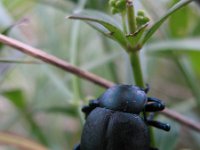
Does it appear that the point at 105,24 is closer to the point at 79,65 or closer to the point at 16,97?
the point at 16,97

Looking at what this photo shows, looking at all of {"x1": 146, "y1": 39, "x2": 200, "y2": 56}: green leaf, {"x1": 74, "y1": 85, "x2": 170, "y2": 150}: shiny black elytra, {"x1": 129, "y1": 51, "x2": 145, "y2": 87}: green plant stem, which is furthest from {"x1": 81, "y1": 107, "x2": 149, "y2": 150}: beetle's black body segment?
{"x1": 146, "y1": 39, "x2": 200, "y2": 56}: green leaf

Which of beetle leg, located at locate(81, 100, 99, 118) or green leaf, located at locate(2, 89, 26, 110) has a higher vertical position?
beetle leg, located at locate(81, 100, 99, 118)

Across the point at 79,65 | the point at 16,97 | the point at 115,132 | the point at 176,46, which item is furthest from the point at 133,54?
the point at 79,65

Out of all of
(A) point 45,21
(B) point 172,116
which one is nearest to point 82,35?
(A) point 45,21

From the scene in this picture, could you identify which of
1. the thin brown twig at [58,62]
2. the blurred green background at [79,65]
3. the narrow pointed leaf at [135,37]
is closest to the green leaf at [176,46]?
the blurred green background at [79,65]

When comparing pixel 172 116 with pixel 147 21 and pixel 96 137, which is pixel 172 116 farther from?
pixel 147 21

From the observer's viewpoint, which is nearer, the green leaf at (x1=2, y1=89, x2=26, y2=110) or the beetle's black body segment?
the beetle's black body segment

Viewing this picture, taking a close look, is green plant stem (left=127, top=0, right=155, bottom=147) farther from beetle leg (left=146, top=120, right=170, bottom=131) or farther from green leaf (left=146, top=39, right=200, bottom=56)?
green leaf (left=146, top=39, right=200, bottom=56)
